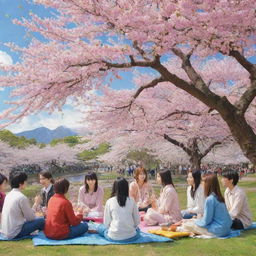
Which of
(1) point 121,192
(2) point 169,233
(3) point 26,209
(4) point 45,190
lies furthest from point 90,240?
(4) point 45,190

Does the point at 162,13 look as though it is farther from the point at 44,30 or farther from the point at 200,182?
the point at 200,182

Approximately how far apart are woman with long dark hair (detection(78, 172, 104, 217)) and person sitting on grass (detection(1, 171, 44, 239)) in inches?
61.9

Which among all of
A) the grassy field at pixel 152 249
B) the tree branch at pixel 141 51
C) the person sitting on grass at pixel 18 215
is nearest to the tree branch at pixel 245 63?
the tree branch at pixel 141 51

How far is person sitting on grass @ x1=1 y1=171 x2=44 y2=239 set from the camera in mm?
5215

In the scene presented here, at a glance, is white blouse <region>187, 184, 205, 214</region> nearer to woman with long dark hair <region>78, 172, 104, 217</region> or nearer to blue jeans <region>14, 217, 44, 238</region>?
woman with long dark hair <region>78, 172, 104, 217</region>

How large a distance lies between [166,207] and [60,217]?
208 centimetres

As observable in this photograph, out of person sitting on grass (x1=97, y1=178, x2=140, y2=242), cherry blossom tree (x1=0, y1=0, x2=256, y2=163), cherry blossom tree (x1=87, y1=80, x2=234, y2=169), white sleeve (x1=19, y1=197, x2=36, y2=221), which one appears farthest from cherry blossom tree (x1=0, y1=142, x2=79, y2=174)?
person sitting on grass (x1=97, y1=178, x2=140, y2=242)

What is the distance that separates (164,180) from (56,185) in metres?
2.09

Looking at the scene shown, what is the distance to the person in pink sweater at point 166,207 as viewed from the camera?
6.25 meters

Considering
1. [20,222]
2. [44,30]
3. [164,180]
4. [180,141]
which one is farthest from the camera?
[180,141]

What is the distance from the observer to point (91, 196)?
7086 mm

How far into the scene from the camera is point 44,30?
7395mm

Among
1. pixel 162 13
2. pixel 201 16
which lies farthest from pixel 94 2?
pixel 201 16

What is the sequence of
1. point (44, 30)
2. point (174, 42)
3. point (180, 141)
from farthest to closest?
point (180, 141) → point (44, 30) → point (174, 42)
